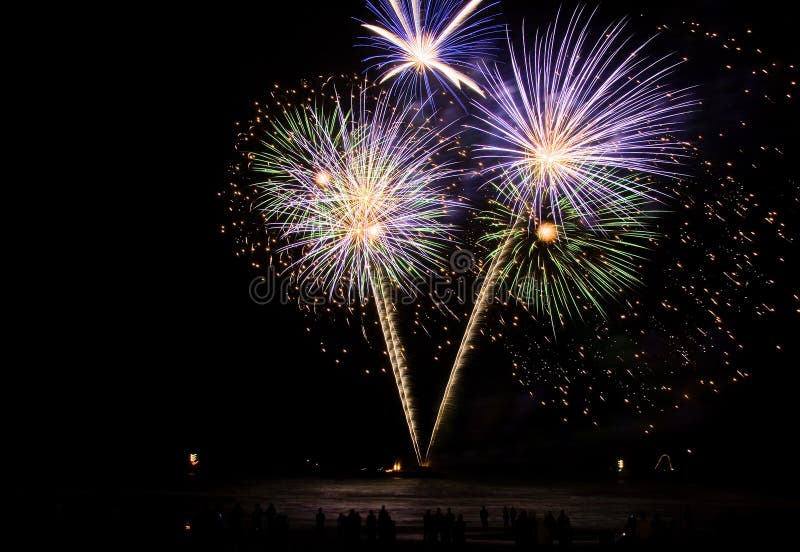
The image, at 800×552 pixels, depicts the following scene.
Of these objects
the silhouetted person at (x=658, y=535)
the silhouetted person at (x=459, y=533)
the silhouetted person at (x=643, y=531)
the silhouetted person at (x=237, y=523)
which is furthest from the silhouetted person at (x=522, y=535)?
the silhouetted person at (x=237, y=523)

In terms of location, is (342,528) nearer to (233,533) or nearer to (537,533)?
(233,533)

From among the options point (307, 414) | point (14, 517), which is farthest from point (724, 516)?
point (307, 414)

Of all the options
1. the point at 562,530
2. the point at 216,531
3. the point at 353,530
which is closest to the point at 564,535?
the point at 562,530

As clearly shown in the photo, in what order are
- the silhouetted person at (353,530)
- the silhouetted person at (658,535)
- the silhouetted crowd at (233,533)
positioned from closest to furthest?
the silhouetted crowd at (233,533) → the silhouetted person at (353,530) → the silhouetted person at (658,535)

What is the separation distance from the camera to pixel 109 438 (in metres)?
50.2

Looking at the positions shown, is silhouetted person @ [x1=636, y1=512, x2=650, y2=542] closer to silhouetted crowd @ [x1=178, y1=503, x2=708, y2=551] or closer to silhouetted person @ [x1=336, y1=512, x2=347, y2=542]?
silhouetted crowd @ [x1=178, y1=503, x2=708, y2=551]

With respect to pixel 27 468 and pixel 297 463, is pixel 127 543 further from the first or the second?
pixel 297 463

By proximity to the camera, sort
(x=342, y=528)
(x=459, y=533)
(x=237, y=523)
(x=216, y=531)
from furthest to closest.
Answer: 1. (x=342, y=528)
2. (x=237, y=523)
3. (x=459, y=533)
4. (x=216, y=531)


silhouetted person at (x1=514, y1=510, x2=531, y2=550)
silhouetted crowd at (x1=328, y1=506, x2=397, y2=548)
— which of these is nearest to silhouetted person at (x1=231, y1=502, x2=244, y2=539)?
silhouetted crowd at (x1=328, y1=506, x2=397, y2=548)

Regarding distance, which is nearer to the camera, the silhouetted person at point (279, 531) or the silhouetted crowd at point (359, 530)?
the silhouetted person at point (279, 531)

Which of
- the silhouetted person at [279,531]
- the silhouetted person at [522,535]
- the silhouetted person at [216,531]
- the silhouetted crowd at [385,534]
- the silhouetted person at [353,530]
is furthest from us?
the silhouetted person at [353,530]

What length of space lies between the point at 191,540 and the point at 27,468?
31.4 meters

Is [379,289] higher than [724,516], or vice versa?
[379,289]

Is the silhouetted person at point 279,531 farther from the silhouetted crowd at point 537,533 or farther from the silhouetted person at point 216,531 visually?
the silhouetted crowd at point 537,533
